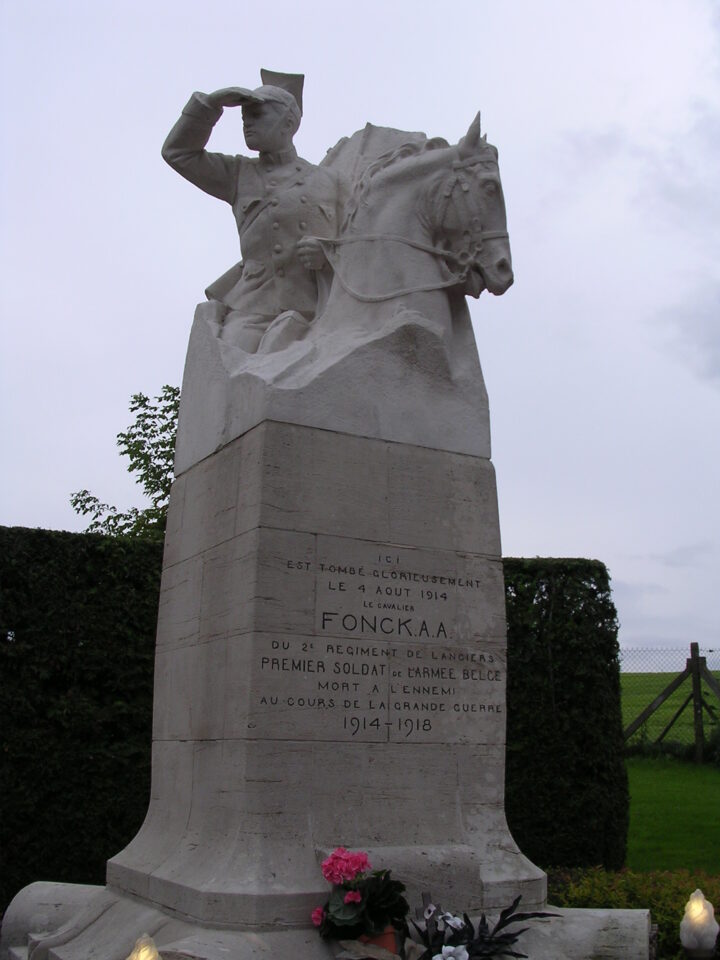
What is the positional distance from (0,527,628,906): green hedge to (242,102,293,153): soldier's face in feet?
16.2

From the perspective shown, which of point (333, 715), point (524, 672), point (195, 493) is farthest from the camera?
point (524, 672)

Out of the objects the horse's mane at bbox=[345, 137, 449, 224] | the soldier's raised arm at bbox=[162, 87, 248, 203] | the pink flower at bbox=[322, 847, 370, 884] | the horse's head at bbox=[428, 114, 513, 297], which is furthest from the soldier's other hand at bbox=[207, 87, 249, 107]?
the pink flower at bbox=[322, 847, 370, 884]

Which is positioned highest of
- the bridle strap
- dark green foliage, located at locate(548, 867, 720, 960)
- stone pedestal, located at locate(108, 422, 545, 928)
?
the bridle strap

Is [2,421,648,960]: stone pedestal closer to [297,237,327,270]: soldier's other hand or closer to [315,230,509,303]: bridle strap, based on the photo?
[315,230,509,303]: bridle strap

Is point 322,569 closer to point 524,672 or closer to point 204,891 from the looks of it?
point 204,891

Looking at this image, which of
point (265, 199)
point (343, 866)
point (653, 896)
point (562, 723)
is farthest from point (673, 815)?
point (265, 199)

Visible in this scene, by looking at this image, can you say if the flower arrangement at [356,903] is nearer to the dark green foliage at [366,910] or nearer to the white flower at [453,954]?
the dark green foliage at [366,910]

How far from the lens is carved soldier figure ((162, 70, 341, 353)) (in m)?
6.63

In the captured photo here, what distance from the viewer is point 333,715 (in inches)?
208

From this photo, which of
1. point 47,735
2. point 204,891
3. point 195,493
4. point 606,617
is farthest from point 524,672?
point 204,891

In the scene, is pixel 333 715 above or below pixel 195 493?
below

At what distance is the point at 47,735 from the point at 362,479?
566cm

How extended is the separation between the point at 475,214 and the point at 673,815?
10.2 meters

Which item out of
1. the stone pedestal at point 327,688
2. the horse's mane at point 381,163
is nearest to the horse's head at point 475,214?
the horse's mane at point 381,163
